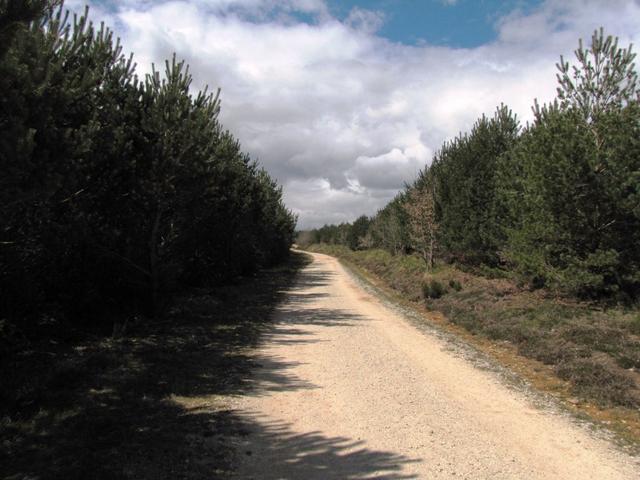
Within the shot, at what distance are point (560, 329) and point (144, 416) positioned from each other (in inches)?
363

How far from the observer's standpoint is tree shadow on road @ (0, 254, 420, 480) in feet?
14.7

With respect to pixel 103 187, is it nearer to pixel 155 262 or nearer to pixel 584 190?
pixel 155 262

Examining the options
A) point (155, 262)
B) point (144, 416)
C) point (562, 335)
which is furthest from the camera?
point (155, 262)

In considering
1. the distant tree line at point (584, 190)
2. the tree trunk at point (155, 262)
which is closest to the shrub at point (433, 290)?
the distant tree line at point (584, 190)

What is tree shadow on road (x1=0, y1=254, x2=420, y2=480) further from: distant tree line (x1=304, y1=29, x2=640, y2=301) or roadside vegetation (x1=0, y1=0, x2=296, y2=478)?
distant tree line (x1=304, y1=29, x2=640, y2=301)

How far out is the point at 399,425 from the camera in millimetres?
5664

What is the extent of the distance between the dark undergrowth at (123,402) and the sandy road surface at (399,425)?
53 cm

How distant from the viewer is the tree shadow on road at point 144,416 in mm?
4477

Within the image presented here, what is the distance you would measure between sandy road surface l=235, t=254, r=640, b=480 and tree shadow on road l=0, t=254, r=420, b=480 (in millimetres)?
45

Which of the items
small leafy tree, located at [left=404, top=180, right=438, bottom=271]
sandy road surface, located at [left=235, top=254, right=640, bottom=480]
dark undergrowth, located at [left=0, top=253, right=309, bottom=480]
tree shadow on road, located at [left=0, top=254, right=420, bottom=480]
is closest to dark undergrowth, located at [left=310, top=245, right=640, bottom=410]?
sandy road surface, located at [left=235, top=254, right=640, bottom=480]

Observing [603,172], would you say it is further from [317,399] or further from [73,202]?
[73,202]

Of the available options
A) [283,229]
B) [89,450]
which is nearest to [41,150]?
[89,450]

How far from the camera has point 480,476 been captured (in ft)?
14.4

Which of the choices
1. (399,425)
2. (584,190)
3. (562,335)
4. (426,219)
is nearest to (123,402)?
(399,425)
